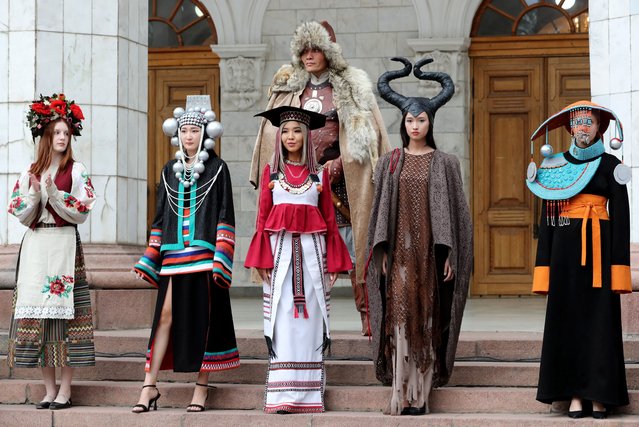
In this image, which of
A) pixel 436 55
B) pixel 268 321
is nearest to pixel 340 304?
pixel 436 55

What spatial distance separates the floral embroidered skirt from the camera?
7.41m

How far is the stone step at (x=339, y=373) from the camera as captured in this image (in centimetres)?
748

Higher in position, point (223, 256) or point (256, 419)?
point (223, 256)

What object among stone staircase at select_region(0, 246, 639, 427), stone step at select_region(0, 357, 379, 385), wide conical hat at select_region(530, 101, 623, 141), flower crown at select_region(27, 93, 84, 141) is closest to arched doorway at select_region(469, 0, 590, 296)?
stone staircase at select_region(0, 246, 639, 427)

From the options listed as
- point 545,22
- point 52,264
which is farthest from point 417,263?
point 545,22

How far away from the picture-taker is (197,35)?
46.7 feet

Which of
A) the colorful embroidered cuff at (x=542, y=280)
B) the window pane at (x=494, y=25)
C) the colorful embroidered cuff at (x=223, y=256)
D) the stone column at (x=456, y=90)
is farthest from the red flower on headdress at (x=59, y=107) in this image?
the window pane at (x=494, y=25)

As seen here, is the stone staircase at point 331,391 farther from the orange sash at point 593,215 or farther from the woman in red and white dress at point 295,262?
the orange sash at point 593,215

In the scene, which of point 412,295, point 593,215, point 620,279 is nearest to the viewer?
point 620,279

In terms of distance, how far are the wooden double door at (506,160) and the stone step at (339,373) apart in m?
5.99

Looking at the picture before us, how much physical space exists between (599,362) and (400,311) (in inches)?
45.5

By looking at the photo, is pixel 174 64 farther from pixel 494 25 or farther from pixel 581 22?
pixel 581 22

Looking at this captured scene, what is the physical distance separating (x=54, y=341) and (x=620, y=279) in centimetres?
339

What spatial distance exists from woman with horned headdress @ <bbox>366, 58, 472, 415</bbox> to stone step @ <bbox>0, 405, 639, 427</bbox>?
178 millimetres
